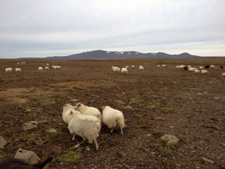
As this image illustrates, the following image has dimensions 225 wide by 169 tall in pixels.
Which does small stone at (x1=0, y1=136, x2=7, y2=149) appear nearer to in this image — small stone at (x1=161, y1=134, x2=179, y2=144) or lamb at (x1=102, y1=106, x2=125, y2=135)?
lamb at (x1=102, y1=106, x2=125, y2=135)

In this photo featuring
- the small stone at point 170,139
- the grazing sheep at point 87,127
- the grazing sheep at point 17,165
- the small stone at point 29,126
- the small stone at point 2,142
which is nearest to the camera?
the grazing sheep at point 17,165

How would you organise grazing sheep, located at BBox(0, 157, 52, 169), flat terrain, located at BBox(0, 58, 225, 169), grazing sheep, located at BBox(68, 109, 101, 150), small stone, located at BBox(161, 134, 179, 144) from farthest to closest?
1. small stone, located at BBox(161, 134, 179, 144)
2. grazing sheep, located at BBox(68, 109, 101, 150)
3. flat terrain, located at BBox(0, 58, 225, 169)
4. grazing sheep, located at BBox(0, 157, 52, 169)

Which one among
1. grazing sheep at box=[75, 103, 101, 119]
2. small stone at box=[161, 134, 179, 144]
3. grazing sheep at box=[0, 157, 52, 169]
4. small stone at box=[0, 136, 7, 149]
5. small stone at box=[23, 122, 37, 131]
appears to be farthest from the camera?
grazing sheep at box=[75, 103, 101, 119]

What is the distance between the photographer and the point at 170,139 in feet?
23.9

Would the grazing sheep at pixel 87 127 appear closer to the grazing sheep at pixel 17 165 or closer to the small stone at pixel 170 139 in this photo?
the small stone at pixel 170 139

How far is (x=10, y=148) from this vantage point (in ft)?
Answer: 21.0

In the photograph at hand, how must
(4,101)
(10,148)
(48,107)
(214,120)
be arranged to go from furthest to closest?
(4,101)
(48,107)
(214,120)
(10,148)

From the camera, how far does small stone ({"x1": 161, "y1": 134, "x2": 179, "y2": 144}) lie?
7110mm

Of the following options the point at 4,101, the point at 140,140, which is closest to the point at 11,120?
the point at 4,101

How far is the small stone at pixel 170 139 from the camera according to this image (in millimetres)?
7110

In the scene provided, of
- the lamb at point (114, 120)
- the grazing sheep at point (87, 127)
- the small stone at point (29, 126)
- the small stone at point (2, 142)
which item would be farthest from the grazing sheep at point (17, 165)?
the small stone at point (29, 126)

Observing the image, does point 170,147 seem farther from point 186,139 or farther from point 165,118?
point 165,118

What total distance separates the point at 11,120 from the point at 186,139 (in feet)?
27.1

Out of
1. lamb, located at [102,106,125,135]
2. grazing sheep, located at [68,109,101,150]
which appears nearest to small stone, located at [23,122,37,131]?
grazing sheep, located at [68,109,101,150]
